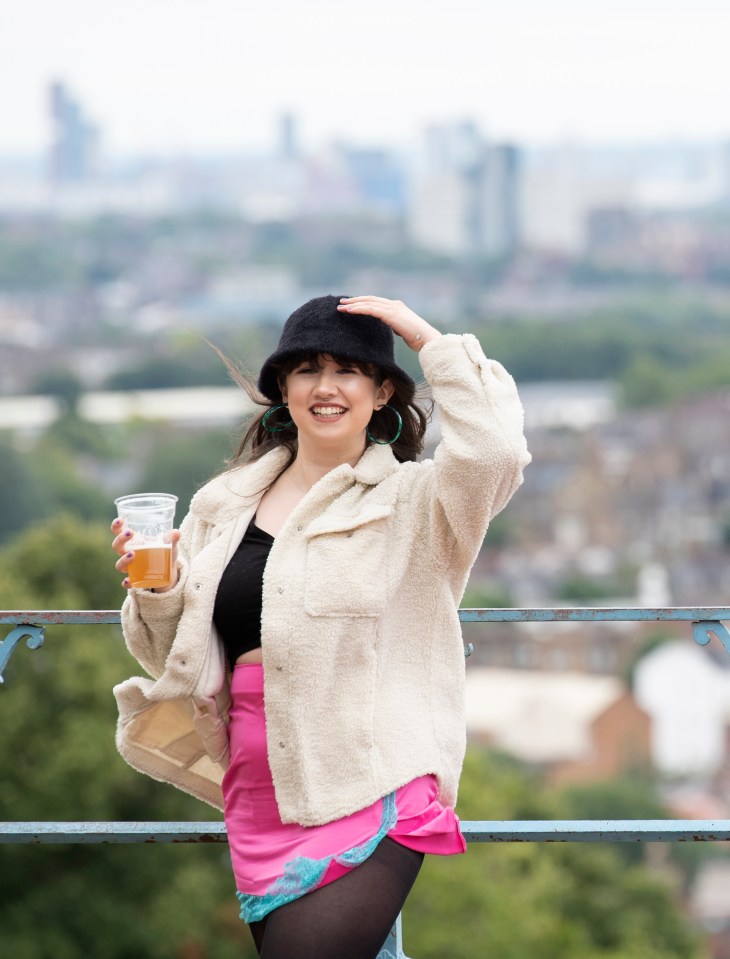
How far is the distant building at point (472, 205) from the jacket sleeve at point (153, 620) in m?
139

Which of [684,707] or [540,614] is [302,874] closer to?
[540,614]

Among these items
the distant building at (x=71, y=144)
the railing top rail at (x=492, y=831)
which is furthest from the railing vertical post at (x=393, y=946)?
the distant building at (x=71, y=144)

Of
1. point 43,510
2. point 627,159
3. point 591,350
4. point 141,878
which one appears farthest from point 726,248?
point 141,878

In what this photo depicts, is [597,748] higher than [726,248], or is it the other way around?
[597,748]

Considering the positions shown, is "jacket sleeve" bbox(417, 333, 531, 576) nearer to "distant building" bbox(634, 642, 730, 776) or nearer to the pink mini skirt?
the pink mini skirt

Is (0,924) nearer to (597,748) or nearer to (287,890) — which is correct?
(287,890)

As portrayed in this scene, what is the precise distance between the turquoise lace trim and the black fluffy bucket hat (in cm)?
59

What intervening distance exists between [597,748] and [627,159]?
150 meters

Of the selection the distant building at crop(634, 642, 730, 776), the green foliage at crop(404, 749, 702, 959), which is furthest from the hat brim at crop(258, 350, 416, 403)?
the distant building at crop(634, 642, 730, 776)

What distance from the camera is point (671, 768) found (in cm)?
4469

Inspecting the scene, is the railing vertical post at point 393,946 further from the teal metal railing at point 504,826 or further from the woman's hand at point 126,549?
the woman's hand at point 126,549

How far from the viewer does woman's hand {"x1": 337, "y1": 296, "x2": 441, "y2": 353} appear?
6.67 feet

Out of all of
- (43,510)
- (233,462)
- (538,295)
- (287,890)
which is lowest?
(538,295)

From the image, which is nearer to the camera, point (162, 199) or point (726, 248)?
point (726, 248)
